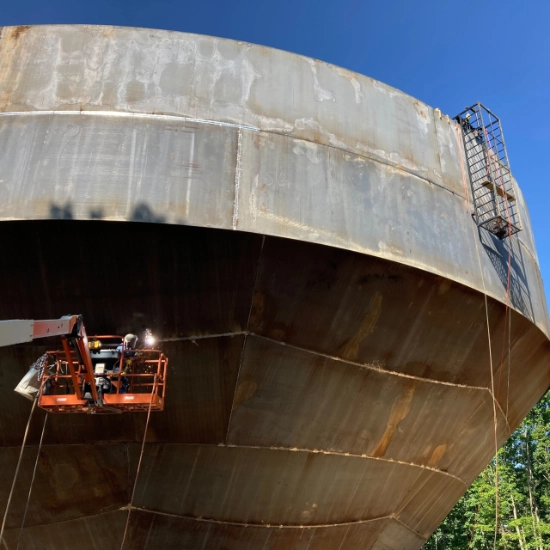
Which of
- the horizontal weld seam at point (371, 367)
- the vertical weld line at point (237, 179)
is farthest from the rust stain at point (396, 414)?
the vertical weld line at point (237, 179)

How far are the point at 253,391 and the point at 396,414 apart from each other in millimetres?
2189

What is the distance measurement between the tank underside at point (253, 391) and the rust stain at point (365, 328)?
0.09 feet

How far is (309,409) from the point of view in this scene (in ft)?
23.5

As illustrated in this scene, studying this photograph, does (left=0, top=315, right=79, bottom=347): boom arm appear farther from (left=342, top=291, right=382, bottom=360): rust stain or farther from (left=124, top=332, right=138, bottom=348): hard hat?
(left=342, top=291, right=382, bottom=360): rust stain

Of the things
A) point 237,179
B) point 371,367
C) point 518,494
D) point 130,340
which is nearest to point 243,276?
point 237,179

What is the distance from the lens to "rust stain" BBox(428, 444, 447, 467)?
336 inches

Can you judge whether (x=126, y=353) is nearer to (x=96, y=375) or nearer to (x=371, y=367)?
(x=96, y=375)

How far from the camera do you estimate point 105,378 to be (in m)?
→ 6.07

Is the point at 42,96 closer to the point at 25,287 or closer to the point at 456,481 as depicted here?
the point at 25,287

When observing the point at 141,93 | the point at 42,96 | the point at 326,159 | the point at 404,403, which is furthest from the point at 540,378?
the point at 42,96

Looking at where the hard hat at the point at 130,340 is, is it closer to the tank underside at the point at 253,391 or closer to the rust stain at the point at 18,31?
the tank underside at the point at 253,391

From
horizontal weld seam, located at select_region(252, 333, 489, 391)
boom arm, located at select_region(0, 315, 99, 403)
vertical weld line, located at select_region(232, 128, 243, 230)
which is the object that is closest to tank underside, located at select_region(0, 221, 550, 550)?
horizontal weld seam, located at select_region(252, 333, 489, 391)

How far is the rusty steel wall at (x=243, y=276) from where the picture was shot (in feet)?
18.9

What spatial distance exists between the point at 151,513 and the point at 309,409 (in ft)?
8.93
